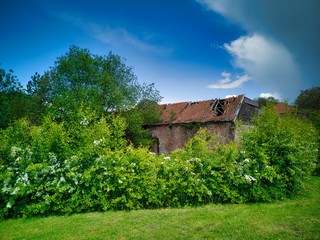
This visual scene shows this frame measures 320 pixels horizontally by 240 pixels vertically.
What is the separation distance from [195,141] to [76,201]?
4212mm

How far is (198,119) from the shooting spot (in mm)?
24781

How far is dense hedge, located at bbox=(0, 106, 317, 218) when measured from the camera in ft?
22.3

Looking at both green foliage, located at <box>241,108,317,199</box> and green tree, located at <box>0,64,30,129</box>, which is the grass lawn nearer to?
green foliage, located at <box>241,108,317,199</box>

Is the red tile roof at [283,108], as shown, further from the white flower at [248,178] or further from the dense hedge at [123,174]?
the white flower at [248,178]

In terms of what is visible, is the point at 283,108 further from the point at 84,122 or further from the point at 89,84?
the point at 84,122

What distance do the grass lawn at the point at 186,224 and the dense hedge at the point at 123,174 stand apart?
1.38 ft

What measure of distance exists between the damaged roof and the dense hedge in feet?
47.5

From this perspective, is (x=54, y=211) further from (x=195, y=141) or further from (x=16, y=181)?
(x=195, y=141)

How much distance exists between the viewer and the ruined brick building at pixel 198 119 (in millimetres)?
22750

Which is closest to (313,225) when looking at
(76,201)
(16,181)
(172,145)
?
(76,201)

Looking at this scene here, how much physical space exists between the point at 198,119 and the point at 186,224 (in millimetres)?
19559

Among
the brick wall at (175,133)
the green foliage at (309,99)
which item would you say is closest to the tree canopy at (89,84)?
the brick wall at (175,133)

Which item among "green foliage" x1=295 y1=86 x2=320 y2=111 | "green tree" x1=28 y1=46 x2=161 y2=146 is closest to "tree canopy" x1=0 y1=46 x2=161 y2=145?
"green tree" x1=28 y1=46 x2=161 y2=146

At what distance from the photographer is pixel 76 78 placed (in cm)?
2422
